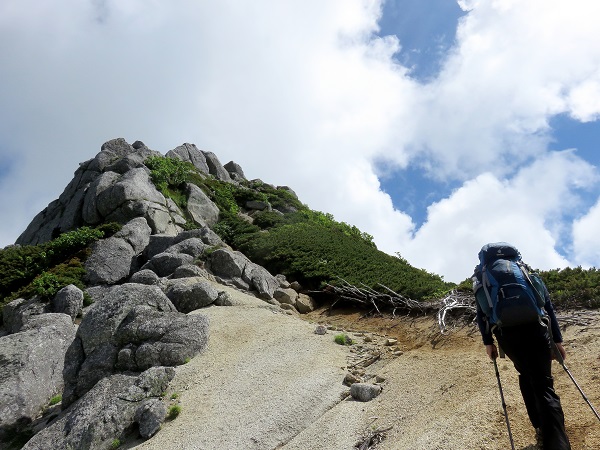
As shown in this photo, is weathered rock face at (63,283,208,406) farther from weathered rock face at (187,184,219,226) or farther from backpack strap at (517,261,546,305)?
weathered rock face at (187,184,219,226)

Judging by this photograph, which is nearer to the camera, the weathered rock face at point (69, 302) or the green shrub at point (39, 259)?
the weathered rock face at point (69, 302)

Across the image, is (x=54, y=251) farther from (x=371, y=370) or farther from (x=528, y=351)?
(x=528, y=351)

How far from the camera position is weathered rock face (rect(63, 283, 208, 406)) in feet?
38.7

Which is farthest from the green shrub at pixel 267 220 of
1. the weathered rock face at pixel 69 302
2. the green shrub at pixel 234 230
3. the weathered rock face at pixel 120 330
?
the weathered rock face at pixel 69 302

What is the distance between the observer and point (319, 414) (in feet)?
29.6

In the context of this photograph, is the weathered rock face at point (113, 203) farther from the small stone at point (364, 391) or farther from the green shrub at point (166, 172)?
the small stone at point (364, 391)

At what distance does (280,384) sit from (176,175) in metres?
26.3

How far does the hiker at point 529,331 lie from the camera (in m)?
5.36

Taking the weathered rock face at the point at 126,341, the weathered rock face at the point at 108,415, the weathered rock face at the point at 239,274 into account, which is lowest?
the weathered rock face at the point at 108,415

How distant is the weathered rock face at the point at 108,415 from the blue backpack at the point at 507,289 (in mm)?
7032

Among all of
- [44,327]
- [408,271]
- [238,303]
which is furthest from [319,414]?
[408,271]

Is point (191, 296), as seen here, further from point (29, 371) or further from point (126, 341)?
point (29, 371)

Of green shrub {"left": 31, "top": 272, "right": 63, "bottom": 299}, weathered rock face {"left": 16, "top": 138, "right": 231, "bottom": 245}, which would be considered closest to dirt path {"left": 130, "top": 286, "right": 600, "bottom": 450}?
green shrub {"left": 31, "top": 272, "right": 63, "bottom": 299}

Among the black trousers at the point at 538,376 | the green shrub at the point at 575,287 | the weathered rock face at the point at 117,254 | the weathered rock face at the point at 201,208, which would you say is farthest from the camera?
the weathered rock face at the point at 201,208
